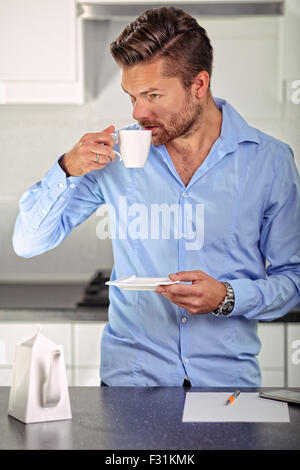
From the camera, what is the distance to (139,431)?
3.36 ft

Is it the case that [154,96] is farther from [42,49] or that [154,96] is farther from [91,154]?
[42,49]

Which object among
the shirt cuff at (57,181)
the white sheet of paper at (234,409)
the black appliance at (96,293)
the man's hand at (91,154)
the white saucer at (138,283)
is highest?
the man's hand at (91,154)

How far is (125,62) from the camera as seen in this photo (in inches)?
57.4

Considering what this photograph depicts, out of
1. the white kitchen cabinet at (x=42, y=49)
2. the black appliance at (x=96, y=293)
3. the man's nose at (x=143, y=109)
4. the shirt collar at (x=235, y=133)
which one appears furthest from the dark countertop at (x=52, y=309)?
the man's nose at (x=143, y=109)

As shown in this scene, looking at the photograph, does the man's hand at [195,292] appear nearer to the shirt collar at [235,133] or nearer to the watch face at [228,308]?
the watch face at [228,308]

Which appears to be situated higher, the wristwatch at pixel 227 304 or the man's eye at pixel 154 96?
the man's eye at pixel 154 96

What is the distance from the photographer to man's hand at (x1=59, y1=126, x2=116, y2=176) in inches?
54.8

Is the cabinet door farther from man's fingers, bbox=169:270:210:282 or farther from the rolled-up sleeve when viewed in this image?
man's fingers, bbox=169:270:210:282

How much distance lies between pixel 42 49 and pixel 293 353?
4.40 ft

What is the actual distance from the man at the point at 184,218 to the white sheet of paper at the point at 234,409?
0.79 ft

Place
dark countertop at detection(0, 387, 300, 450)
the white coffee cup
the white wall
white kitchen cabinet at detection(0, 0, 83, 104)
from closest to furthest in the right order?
dark countertop at detection(0, 387, 300, 450) → the white coffee cup → white kitchen cabinet at detection(0, 0, 83, 104) → the white wall

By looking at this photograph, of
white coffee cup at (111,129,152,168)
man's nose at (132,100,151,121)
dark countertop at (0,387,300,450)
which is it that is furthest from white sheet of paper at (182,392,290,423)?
man's nose at (132,100,151,121)

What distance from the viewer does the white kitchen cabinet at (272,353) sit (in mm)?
2289

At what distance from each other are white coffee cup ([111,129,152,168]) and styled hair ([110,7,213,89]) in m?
0.18
